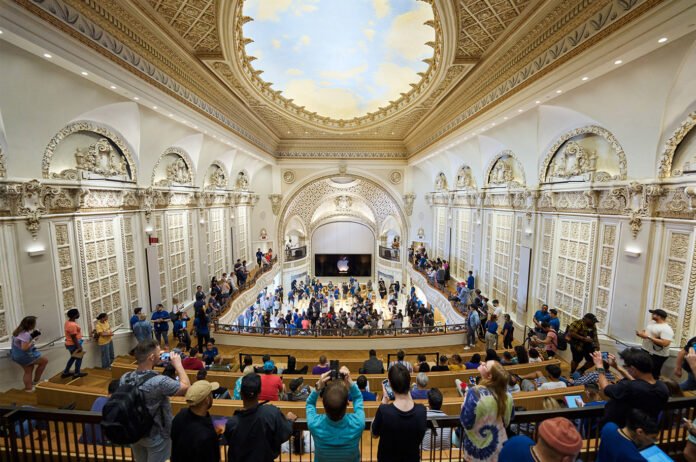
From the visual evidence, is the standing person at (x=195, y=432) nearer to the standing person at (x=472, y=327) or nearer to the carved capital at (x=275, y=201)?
the standing person at (x=472, y=327)

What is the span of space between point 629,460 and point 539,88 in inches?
226

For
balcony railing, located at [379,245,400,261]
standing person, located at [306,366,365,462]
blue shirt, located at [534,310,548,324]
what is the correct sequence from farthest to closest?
balcony railing, located at [379,245,400,261], blue shirt, located at [534,310,548,324], standing person, located at [306,366,365,462]

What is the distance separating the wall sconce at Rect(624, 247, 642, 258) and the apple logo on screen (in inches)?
831

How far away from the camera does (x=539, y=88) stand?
530cm

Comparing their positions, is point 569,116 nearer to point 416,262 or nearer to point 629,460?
point 629,460

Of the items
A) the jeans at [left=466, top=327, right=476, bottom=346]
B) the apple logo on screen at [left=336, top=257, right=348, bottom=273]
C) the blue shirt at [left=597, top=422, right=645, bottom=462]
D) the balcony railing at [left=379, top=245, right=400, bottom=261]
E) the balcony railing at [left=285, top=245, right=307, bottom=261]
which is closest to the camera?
the blue shirt at [left=597, top=422, right=645, bottom=462]

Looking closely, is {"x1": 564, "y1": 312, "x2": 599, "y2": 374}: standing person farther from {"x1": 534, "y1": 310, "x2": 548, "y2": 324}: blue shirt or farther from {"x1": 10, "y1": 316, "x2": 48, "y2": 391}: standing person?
{"x1": 10, "y1": 316, "x2": 48, "y2": 391}: standing person

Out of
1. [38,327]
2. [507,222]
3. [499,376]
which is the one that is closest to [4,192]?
[38,327]

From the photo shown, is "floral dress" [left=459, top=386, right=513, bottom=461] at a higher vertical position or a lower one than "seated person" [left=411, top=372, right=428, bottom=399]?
higher

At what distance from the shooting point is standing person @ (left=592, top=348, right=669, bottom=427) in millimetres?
1926

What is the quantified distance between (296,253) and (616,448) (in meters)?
21.9

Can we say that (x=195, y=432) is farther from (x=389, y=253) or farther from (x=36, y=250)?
(x=389, y=253)

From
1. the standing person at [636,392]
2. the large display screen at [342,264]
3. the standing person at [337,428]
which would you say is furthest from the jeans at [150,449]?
the large display screen at [342,264]

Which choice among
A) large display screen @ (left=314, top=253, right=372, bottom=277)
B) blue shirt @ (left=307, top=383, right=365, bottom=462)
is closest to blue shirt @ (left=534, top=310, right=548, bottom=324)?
blue shirt @ (left=307, top=383, right=365, bottom=462)
